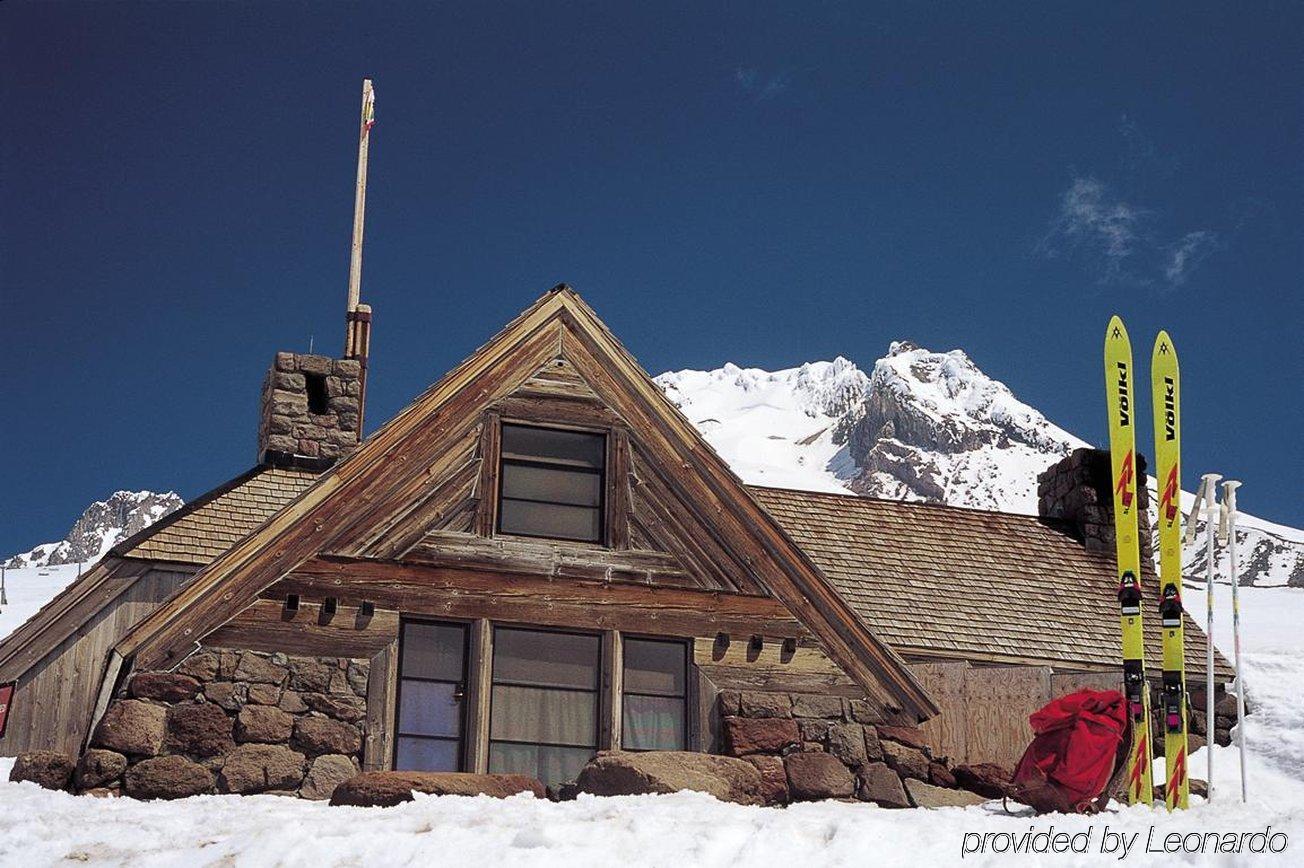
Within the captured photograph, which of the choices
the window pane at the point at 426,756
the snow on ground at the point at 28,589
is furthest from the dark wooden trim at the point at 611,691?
the snow on ground at the point at 28,589

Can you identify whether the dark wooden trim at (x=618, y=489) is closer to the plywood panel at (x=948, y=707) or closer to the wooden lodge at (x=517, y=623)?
the wooden lodge at (x=517, y=623)

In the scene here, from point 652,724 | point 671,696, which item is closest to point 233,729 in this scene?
point 652,724

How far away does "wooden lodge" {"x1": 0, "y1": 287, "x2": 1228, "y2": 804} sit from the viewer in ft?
39.1

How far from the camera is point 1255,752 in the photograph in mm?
24516

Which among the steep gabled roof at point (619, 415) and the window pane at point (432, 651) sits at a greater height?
the steep gabled roof at point (619, 415)

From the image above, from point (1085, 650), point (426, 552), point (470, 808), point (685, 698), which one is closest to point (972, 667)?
point (1085, 650)

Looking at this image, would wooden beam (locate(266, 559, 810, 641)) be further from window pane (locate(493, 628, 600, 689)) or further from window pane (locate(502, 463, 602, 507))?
window pane (locate(502, 463, 602, 507))

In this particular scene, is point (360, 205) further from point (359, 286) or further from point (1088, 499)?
point (1088, 499)

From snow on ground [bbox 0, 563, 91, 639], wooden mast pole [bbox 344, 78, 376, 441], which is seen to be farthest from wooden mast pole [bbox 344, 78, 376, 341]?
snow on ground [bbox 0, 563, 91, 639]

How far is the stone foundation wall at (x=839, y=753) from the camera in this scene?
12.8m

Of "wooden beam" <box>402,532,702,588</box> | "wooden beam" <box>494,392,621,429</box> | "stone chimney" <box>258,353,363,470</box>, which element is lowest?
"wooden beam" <box>402,532,702,588</box>

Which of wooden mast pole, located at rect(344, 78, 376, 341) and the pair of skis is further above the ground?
wooden mast pole, located at rect(344, 78, 376, 341)

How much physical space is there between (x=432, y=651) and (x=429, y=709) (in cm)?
46

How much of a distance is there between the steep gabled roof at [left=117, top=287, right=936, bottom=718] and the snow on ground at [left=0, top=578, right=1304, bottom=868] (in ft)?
7.11
